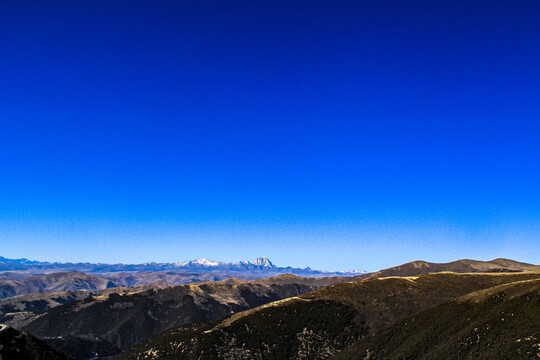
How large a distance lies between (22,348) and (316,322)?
4140 inches

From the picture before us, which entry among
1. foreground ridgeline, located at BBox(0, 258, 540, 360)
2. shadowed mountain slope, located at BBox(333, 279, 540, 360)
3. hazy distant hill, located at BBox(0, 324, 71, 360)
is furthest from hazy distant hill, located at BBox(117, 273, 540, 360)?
hazy distant hill, located at BBox(0, 324, 71, 360)

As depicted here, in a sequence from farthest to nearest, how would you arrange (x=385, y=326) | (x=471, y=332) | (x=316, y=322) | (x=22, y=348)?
(x=316, y=322) < (x=385, y=326) < (x=471, y=332) < (x=22, y=348)

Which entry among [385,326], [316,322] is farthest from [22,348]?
[385,326]

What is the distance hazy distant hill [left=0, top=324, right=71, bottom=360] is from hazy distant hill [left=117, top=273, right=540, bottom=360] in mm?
68208

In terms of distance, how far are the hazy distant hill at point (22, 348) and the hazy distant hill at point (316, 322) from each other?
6821cm

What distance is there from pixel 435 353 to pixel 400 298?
58.8 m

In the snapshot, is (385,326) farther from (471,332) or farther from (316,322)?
(471,332)

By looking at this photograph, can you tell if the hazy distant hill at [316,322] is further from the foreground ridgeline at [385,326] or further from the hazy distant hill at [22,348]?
the hazy distant hill at [22,348]

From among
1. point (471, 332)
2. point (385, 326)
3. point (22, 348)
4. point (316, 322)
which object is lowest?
point (385, 326)

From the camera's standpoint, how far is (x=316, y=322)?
147750mm

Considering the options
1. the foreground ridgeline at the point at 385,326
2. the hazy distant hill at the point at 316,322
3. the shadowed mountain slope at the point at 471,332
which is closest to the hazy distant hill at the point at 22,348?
the foreground ridgeline at the point at 385,326

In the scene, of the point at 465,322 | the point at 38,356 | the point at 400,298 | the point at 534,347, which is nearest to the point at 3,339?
the point at 38,356

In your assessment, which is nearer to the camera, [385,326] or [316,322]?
[385,326]

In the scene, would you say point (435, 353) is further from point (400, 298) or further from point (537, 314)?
point (400, 298)
